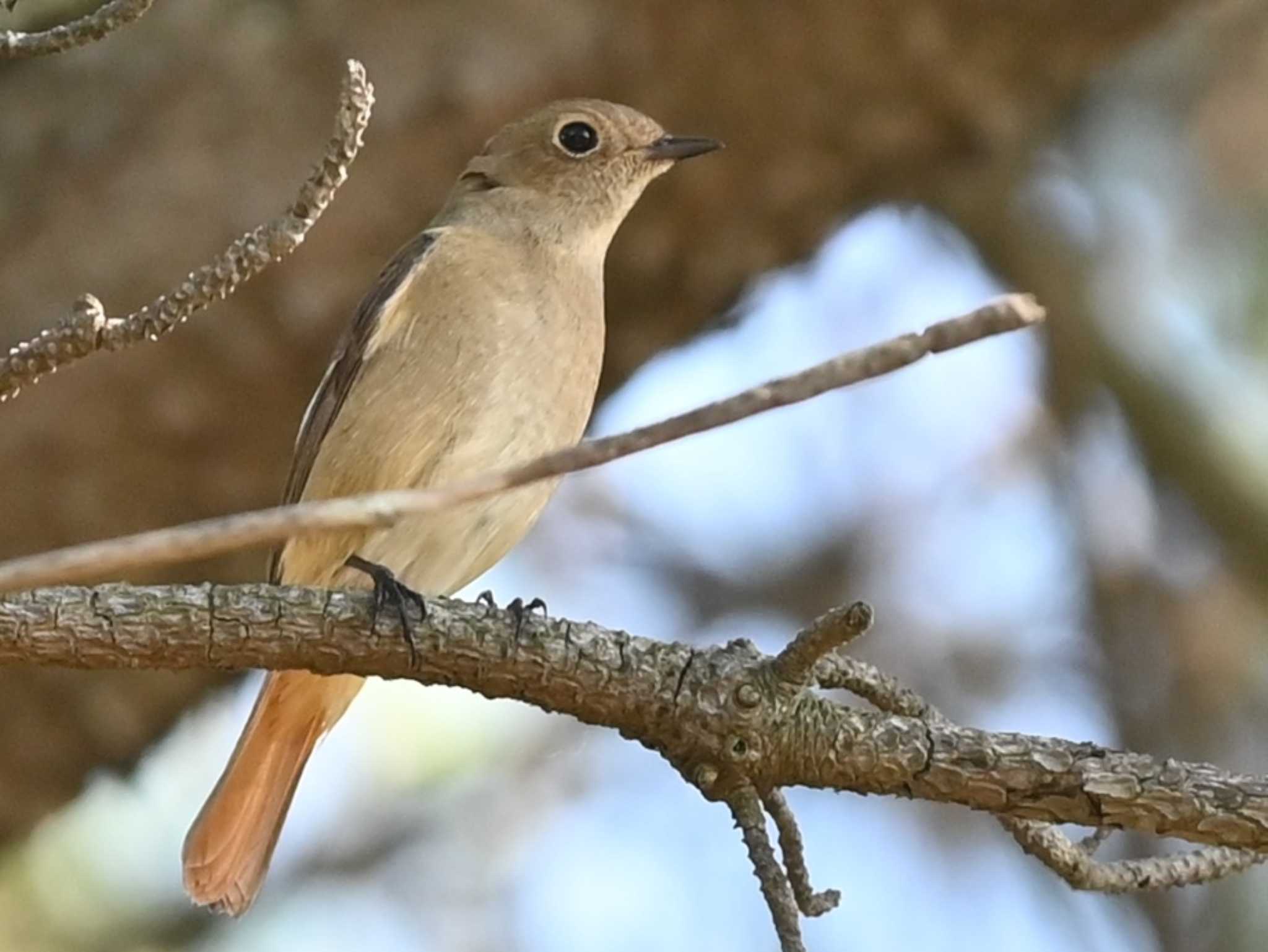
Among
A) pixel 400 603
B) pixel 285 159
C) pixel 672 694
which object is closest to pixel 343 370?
pixel 285 159

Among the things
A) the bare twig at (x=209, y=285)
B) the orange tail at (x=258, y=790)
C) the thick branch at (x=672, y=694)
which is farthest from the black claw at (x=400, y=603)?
the orange tail at (x=258, y=790)

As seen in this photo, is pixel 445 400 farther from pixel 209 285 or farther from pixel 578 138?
pixel 209 285

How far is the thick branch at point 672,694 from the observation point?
268cm

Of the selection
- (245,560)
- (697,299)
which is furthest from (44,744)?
(697,299)

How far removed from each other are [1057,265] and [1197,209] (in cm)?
88

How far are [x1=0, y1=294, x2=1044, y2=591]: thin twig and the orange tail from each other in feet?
9.30

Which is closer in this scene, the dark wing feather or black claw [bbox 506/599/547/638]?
black claw [bbox 506/599/547/638]

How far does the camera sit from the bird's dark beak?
4.69 m

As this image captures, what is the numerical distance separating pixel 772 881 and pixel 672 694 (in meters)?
0.36

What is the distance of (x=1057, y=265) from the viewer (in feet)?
18.4

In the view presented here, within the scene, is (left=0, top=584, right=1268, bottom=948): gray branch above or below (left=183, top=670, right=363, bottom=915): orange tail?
above

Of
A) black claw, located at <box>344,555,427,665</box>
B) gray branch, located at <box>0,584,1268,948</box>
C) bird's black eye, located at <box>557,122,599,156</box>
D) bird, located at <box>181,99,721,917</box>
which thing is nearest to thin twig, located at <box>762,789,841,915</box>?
gray branch, located at <box>0,584,1268,948</box>

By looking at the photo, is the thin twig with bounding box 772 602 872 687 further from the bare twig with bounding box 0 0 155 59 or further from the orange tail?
the orange tail

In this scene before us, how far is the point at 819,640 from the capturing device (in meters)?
2.63
